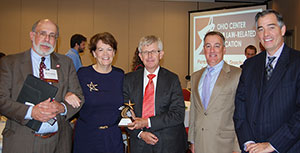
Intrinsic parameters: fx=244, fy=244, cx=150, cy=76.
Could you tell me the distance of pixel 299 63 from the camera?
1.75 meters

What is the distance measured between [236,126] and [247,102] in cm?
23

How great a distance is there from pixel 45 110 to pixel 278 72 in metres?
1.81

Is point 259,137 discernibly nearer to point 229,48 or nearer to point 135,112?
point 135,112

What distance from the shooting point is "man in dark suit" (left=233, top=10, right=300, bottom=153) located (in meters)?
1.73

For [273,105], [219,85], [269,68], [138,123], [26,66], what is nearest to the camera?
[273,105]

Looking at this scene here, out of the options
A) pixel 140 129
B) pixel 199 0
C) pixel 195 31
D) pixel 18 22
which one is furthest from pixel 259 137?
pixel 18 22

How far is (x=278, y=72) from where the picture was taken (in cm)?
181

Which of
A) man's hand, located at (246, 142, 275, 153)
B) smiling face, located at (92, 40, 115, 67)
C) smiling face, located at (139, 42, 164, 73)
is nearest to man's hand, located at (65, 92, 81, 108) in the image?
smiling face, located at (92, 40, 115, 67)

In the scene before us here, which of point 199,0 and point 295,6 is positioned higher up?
point 199,0

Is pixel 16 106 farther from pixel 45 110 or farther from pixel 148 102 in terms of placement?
pixel 148 102

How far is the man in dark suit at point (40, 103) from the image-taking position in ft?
6.36

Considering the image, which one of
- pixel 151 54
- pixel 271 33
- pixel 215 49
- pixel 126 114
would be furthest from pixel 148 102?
pixel 271 33

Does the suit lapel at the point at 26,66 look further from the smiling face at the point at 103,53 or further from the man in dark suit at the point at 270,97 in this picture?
the man in dark suit at the point at 270,97

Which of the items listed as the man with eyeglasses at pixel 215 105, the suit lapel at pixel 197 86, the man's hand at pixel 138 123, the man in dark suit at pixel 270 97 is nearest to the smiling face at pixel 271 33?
the man in dark suit at pixel 270 97
